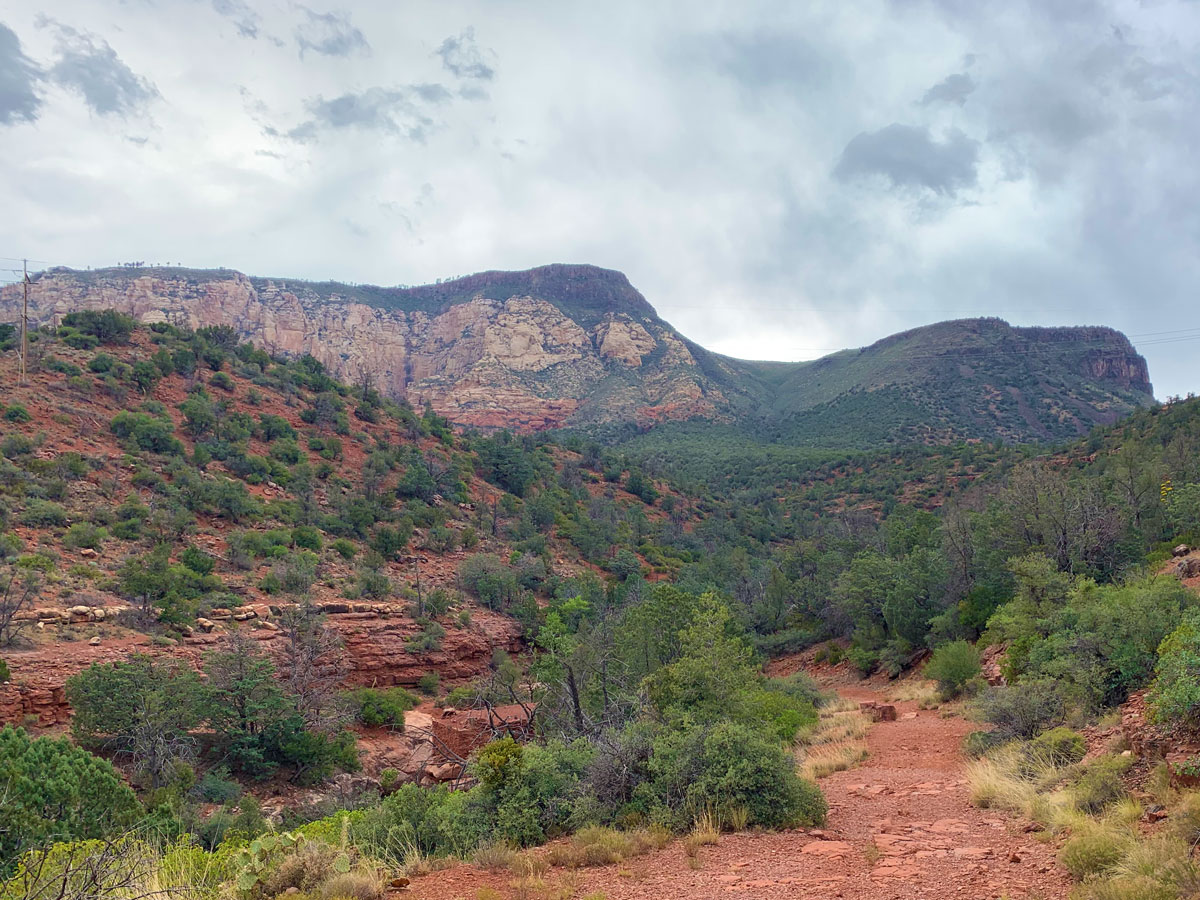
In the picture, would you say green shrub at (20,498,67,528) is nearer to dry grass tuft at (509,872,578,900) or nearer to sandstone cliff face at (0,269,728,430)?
dry grass tuft at (509,872,578,900)

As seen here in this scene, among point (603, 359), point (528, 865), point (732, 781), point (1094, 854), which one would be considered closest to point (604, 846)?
point (528, 865)

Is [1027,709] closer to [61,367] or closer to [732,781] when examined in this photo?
[732,781]

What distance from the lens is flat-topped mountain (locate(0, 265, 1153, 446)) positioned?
73.9m

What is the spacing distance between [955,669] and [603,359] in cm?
8563

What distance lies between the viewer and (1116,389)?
267 ft

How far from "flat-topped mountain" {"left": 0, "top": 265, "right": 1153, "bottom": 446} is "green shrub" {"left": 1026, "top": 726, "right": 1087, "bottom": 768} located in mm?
60895

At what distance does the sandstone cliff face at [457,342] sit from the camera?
90.5 m

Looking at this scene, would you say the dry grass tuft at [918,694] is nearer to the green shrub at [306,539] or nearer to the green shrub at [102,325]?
the green shrub at [306,539]

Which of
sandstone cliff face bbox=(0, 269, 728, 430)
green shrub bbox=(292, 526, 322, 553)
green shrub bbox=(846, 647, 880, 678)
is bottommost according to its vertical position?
green shrub bbox=(846, 647, 880, 678)

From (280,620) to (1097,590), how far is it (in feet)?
76.8

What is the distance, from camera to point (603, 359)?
10175 centimetres

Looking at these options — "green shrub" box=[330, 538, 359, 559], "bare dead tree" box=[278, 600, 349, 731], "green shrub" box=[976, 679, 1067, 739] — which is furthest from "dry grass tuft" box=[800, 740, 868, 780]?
"green shrub" box=[330, 538, 359, 559]

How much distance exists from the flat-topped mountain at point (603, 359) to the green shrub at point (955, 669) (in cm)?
5067

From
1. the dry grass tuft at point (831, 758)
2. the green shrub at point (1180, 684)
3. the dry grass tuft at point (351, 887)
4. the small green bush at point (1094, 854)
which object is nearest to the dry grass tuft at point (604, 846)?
the dry grass tuft at point (351, 887)
